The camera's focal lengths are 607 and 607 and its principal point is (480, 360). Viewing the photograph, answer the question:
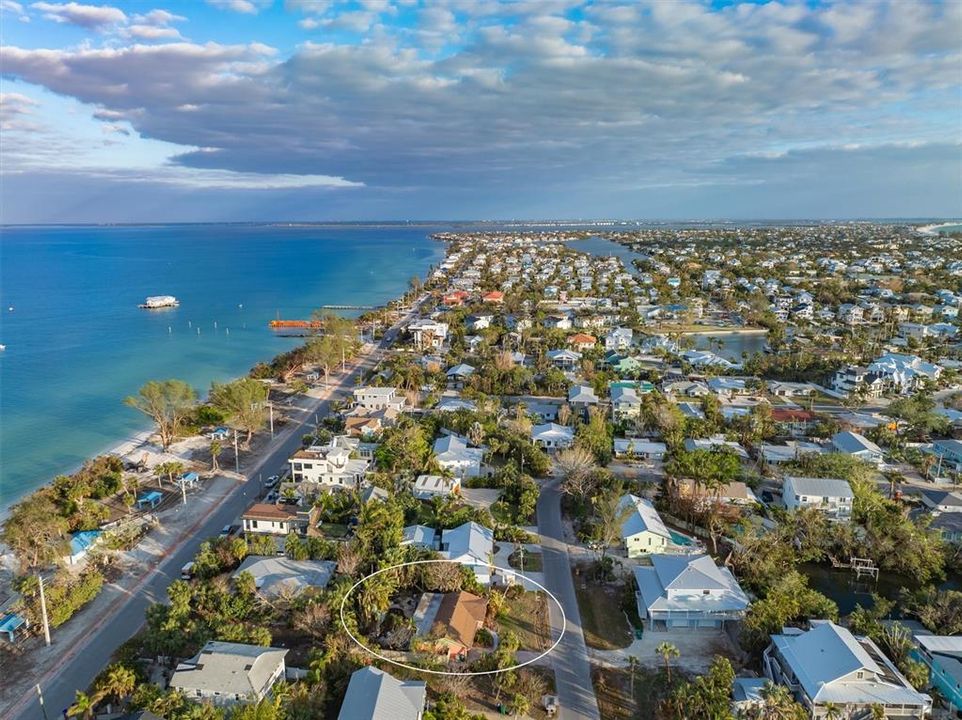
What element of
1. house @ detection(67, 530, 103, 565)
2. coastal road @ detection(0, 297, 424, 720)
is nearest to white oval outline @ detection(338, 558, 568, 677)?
coastal road @ detection(0, 297, 424, 720)

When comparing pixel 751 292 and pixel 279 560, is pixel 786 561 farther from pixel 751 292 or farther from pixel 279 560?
pixel 751 292

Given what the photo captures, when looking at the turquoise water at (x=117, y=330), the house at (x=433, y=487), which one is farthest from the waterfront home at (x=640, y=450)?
the turquoise water at (x=117, y=330)

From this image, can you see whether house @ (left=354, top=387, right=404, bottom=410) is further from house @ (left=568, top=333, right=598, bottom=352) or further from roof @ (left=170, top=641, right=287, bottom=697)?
roof @ (left=170, top=641, right=287, bottom=697)

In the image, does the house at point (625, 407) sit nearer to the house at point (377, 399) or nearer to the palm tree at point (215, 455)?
the house at point (377, 399)

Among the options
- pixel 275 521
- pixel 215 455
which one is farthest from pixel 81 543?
pixel 215 455

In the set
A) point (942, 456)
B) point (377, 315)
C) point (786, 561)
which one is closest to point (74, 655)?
point (786, 561)
